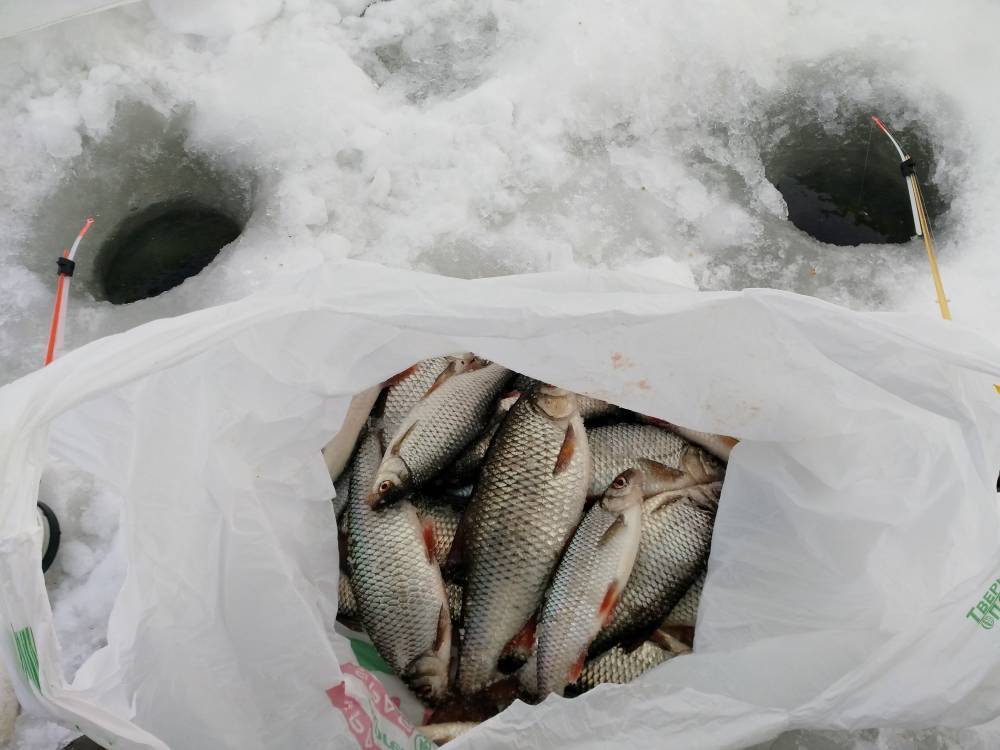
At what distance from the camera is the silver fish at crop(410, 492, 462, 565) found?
1.45 metres

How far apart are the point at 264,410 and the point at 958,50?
1.94 meters

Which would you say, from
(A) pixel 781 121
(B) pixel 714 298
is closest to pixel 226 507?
(B) pixel 714 298

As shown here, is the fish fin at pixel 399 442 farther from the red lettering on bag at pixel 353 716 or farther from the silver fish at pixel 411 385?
the red lettering on bag at pixel 353 716

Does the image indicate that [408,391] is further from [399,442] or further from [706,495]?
[706,495]

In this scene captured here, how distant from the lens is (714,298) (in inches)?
47.2

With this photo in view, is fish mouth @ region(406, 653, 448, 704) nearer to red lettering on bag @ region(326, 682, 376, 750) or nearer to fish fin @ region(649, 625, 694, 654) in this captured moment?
red lettering on bag @ region(326, 682, 376, 750)

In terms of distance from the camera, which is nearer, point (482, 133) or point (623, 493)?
point (623, 493)

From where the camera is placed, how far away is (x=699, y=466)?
4.99 feet

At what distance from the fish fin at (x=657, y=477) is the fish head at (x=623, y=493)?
0.07 m

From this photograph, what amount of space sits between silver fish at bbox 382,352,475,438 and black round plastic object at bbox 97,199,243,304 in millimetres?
737

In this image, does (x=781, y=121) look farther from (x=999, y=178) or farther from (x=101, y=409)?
(x=101, y=409)

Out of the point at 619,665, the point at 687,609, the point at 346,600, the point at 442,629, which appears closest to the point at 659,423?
the point at 687,609

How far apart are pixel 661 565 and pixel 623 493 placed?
148 mm

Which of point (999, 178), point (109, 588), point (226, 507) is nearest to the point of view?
point (226, 507)
